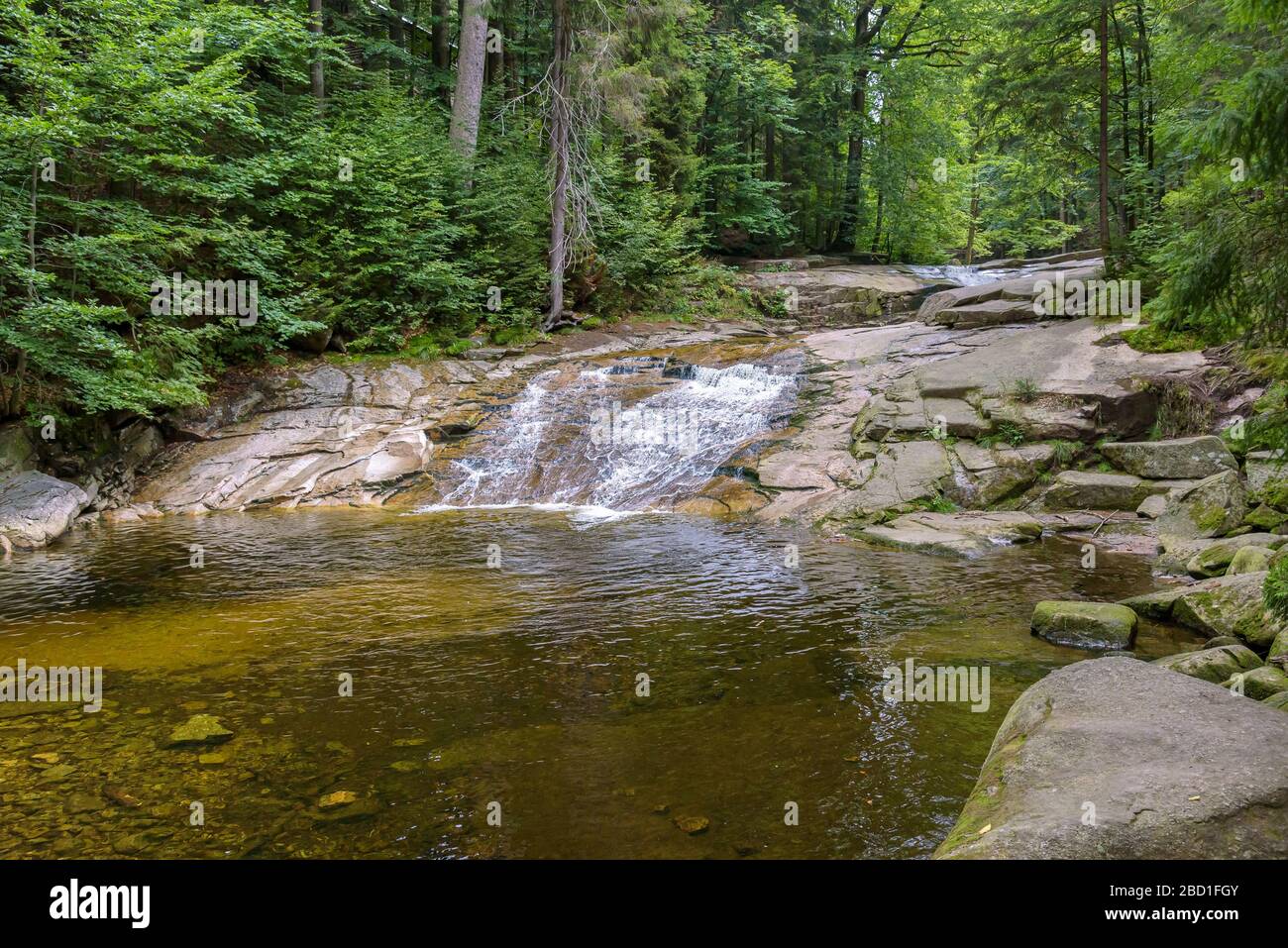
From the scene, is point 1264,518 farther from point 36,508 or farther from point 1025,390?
point 36,508

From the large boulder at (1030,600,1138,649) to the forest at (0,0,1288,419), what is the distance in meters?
2.20

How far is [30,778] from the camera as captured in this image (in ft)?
12.8

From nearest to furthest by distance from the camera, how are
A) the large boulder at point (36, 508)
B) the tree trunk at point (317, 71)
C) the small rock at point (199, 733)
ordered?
the small rock at point (199, 733) < the large boulder at point (36, 508) < the tree trunk at point (317, 71)

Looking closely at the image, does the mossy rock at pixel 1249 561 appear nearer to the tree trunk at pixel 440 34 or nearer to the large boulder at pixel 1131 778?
the large boulder at pixel 1131 778

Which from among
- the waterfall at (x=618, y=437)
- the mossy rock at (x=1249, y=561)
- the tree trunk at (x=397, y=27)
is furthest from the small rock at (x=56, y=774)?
the tree trunk at (x=397, y=27)

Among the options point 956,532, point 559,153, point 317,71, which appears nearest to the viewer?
point 956,532

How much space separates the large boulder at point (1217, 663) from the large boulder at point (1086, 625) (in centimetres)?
79

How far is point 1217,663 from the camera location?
4.70 meters

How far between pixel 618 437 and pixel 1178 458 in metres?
8.52

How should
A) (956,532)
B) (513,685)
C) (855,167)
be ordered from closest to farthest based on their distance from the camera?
(513,685)
(956,532)
(855,167)

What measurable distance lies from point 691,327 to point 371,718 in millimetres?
17026

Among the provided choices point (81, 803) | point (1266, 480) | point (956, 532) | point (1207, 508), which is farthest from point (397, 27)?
point (81, 803)

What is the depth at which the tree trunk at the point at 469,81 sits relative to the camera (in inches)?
752

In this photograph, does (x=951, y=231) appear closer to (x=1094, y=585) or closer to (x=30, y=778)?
(x=1094, y=585)
